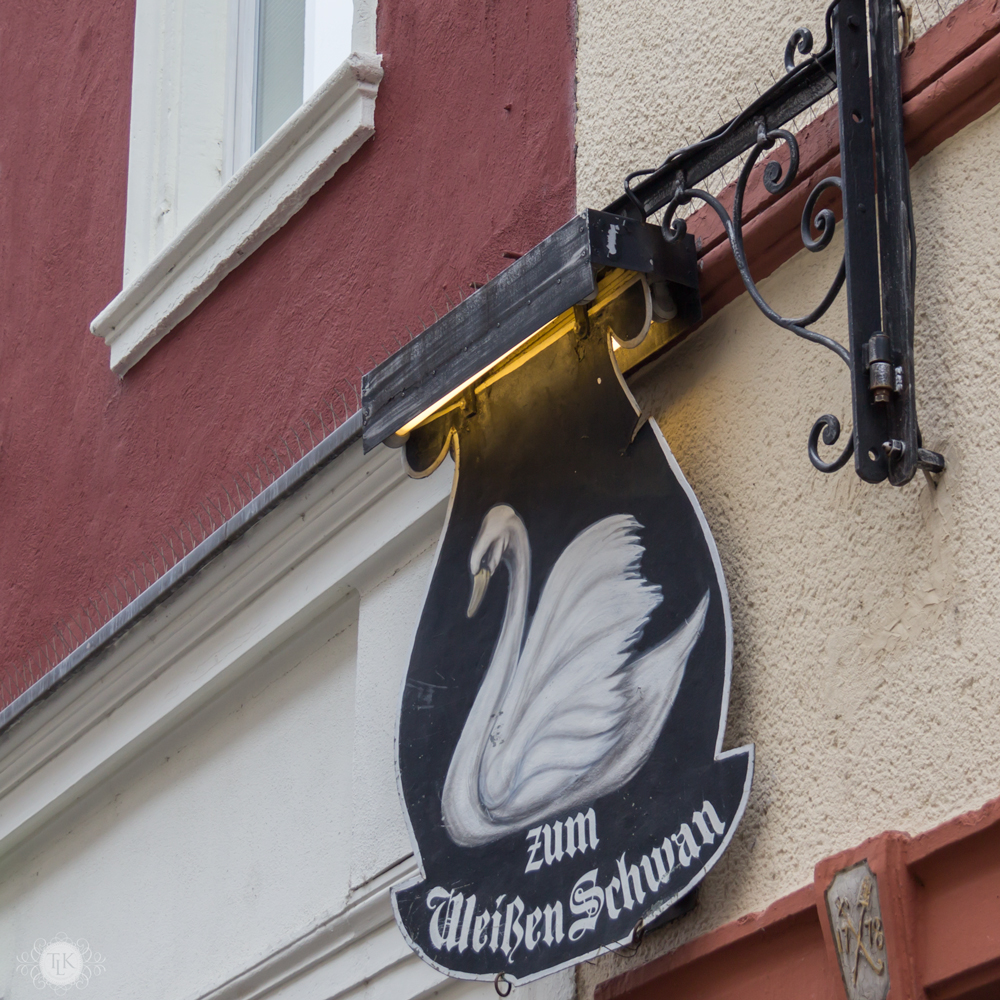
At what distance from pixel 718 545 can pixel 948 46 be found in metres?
0.94

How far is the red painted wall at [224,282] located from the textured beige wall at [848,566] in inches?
36.8

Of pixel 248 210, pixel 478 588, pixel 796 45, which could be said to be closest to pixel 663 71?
pixel 796 45

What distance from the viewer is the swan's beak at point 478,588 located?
12.0ft

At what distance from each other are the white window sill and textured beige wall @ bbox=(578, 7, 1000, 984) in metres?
1.51

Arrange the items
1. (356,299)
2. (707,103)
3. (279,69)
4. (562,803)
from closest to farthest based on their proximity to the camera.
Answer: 1. (562,803)
2. (707,103)
3. (356,299)
4. (279,69)

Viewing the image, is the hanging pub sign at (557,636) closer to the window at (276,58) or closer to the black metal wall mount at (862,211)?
the black metal wall mount at (862,211)

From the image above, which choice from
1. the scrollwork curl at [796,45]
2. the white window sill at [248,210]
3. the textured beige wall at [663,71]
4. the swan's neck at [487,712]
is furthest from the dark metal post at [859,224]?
the white window sill at [248,210]

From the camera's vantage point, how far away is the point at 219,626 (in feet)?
15.4

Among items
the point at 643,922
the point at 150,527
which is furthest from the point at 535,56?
the point at 643,922

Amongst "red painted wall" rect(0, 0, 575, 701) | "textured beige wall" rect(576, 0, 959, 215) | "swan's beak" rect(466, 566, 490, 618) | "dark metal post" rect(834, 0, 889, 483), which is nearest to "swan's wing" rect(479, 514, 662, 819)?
"swan's beak" rect(466, 566, 490, 618)

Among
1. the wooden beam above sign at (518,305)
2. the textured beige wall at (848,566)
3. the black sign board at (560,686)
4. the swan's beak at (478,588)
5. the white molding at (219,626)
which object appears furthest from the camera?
the white molding at (219,626)

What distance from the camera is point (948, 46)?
2.98m

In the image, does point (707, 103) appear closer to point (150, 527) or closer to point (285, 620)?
point (285, 620)

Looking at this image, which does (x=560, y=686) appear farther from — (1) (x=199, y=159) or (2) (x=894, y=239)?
(1) (x=199, y=159)
